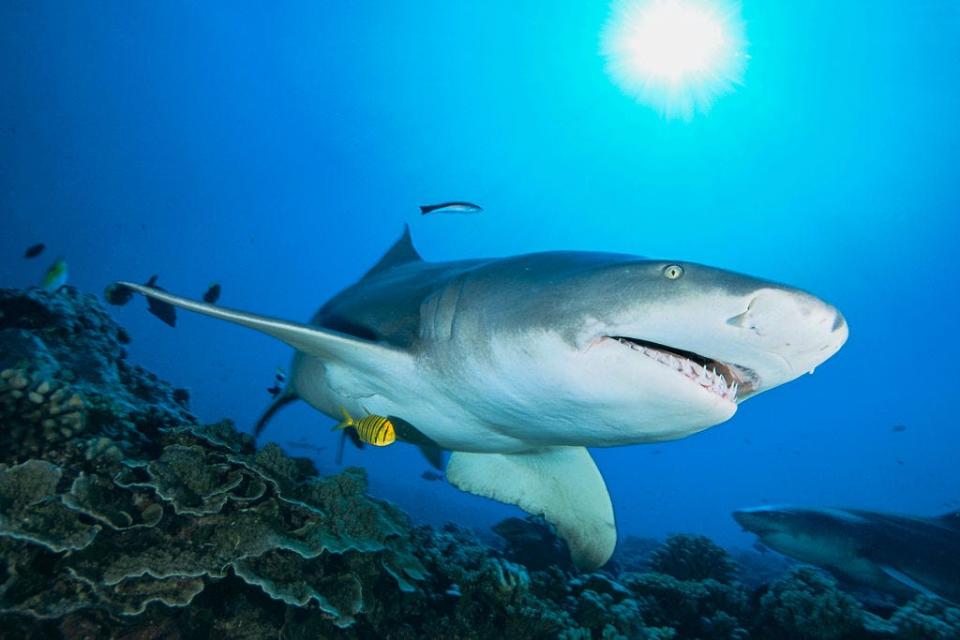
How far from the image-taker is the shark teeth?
2041mm

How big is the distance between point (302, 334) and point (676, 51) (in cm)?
5063

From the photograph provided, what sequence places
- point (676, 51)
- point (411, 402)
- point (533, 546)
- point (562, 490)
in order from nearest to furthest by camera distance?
point (411, 402) < point (562, 490) < point (533, 546) < point (676, 51)

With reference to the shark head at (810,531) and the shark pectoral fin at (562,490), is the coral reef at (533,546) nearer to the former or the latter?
the shark pectoral fin at (562,490)

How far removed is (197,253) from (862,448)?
135 m

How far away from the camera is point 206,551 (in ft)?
8.20

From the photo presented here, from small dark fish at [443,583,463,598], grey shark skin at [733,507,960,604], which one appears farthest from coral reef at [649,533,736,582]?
small dark fish at [443,583,463,598]

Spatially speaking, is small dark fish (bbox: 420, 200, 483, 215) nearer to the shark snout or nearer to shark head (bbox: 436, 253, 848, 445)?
shark head (bbox: 436, 253, 848, 445)

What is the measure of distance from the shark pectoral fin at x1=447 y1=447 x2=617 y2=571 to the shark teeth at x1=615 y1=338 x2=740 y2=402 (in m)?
2.21

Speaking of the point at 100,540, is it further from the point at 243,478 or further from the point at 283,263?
the point at 283,263

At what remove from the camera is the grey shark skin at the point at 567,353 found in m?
1.77

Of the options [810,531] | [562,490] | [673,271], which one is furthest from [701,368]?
[810,531]

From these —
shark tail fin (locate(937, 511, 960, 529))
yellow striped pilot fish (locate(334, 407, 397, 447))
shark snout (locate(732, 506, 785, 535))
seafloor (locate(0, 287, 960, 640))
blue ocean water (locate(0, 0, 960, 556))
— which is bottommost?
seafloor (locate(0, 287, 960, 640))

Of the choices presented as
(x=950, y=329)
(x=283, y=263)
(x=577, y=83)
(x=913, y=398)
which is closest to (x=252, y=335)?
(x=283, y=263)

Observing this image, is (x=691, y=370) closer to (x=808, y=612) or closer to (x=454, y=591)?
(x=454, y=591)
